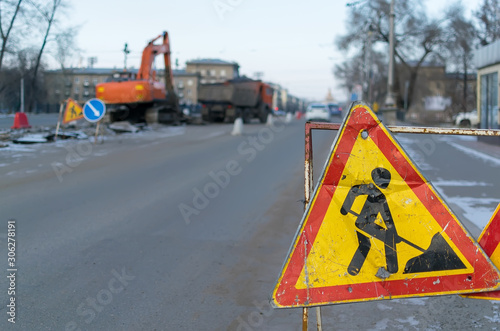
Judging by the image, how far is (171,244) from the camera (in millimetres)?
5297

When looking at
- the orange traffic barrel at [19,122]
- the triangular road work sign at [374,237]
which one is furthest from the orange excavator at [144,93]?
the triangular road work sign at [374,237]

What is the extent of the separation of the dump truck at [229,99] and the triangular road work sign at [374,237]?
28.6 meters

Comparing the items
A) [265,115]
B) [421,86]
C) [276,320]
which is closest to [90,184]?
[276,320]

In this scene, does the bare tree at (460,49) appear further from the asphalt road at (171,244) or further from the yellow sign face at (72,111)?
the asphalt road at (171,244)

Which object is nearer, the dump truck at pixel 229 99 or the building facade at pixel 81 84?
the dump truck at pixel 229 99

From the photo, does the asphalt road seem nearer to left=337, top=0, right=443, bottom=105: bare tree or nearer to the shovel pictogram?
the shovel pictogram

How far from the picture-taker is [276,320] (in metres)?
3.52

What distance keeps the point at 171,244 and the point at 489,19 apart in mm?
33099

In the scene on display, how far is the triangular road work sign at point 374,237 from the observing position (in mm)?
2594

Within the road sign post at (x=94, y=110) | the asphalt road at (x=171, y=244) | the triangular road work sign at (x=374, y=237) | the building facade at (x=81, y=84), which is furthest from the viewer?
the building facade at (x=81, y=84)

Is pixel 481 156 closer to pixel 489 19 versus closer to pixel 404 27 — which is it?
pixel 489 19

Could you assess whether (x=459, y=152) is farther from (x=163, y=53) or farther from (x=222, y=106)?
(x=222, y=106)

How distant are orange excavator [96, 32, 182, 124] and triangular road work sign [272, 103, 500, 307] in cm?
2164

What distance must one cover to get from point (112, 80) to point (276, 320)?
22.8m
